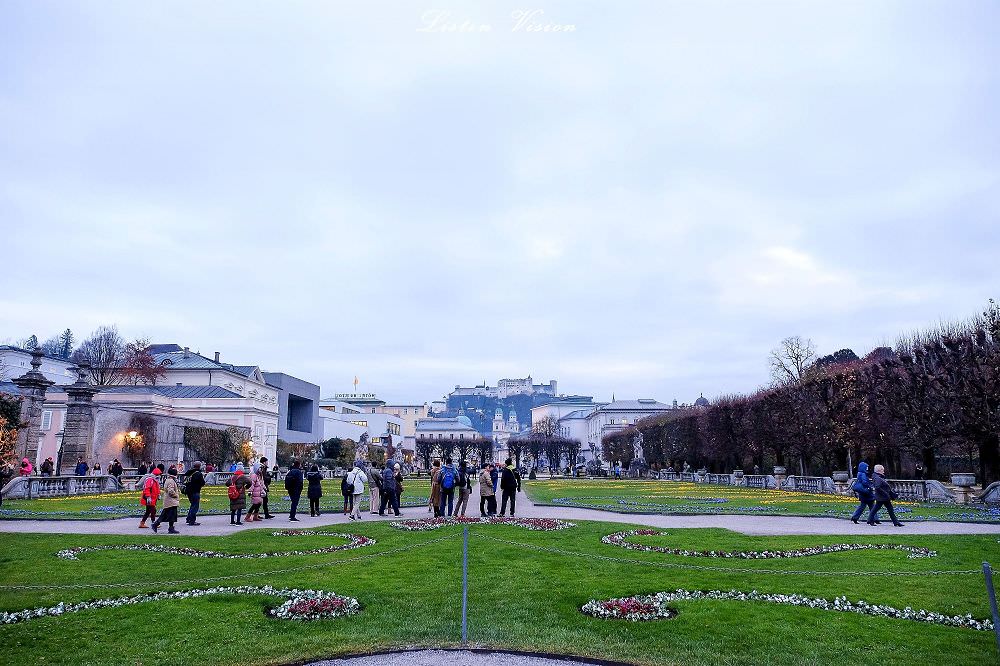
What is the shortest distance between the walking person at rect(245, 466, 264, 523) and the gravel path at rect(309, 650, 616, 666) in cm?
1595

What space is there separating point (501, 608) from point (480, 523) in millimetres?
10892

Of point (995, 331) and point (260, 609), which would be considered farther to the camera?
point (995, 331)

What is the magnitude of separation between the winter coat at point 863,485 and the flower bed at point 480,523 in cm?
950

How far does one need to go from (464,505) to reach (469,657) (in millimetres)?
15996

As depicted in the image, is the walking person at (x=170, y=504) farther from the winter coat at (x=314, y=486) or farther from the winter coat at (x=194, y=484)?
the winter coat at (x=314, y=486)

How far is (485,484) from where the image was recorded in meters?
22.9

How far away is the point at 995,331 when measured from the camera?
31.5m

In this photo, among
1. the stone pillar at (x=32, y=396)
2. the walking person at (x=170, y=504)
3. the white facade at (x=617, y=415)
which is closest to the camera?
the walking person at (x=170, y=504)

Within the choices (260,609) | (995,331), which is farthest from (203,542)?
(995,331)

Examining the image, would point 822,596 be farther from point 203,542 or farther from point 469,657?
point 203,542

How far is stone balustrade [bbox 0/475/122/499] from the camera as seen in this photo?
1266 inches

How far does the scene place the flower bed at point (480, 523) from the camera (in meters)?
19.4

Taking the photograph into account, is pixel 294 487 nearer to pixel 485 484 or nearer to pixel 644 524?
pixel 485 484

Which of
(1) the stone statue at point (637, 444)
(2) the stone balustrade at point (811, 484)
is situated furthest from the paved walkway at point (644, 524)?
(1) the stone statue at point (637, 444)
